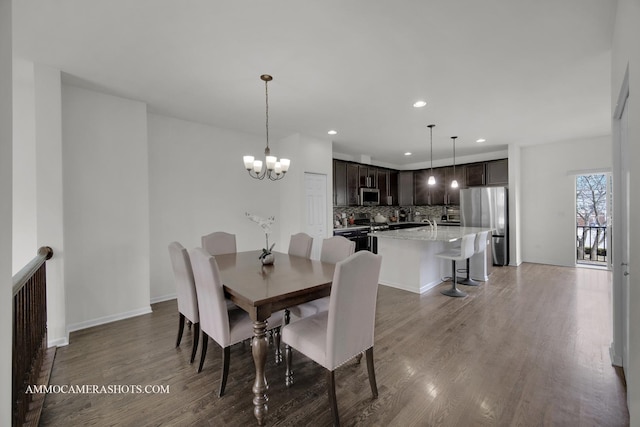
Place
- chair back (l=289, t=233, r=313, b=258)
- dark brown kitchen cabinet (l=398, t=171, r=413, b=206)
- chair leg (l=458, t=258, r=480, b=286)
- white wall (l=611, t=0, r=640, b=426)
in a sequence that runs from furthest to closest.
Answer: dark brown kitchen cabinet (l=398, t=171, r=413, b=206) → chair leg (l=458, t=258, r=480, b=286) → chair back (l=289, t=233, r=313, b=258) → white wall (l=611, t=0, r=640, b=426)

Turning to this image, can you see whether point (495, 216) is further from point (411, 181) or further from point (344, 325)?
point (344, 325)

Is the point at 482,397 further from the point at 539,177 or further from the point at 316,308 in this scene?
the point at 539,177

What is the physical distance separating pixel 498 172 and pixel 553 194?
111 cm

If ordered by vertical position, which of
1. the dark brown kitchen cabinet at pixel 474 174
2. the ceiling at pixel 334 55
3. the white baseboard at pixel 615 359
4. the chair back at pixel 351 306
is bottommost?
the white baseboard at pixel 615 359

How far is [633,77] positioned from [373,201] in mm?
5430

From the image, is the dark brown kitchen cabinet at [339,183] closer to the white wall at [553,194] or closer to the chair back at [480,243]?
the chair back at [480,243]

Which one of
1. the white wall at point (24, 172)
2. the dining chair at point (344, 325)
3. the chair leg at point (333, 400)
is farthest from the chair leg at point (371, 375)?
the white wall at point (24, 172)

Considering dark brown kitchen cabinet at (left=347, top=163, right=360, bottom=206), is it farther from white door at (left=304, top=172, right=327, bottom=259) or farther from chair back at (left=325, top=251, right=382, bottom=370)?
chair back at (left=325, top=251, right=382, bottom=370)

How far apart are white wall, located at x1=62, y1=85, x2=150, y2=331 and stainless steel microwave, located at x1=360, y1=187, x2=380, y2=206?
436cm

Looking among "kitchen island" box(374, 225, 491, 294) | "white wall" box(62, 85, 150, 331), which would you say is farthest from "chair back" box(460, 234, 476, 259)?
"white wall" box(62, 85, 150, 331)

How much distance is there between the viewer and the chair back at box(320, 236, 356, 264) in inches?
103

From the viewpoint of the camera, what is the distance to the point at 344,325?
1675 mm

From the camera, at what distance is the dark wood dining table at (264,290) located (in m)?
1.69

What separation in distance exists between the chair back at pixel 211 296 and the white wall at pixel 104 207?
1799 mm
